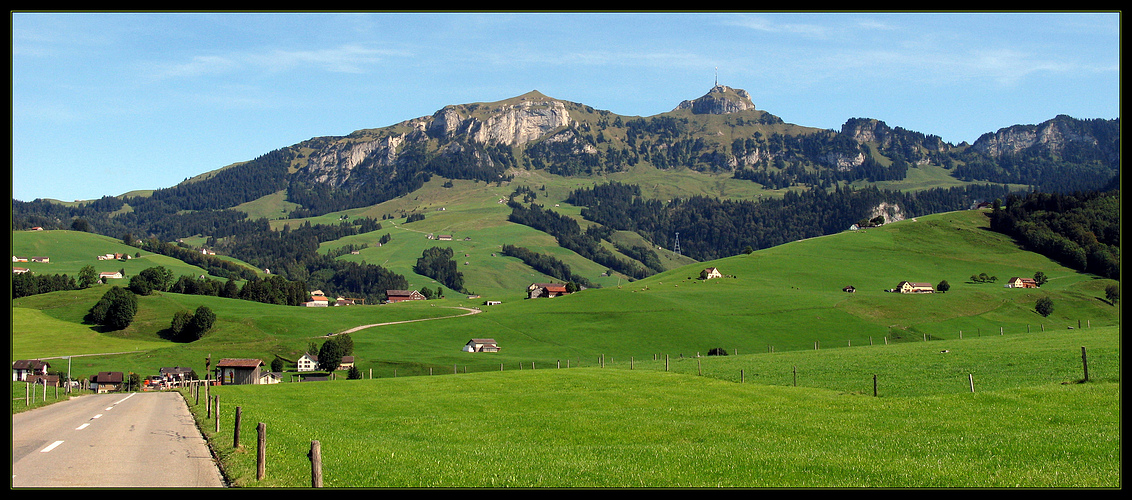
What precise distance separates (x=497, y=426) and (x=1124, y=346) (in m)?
28.0

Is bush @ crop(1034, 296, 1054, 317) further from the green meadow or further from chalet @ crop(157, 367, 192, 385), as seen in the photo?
chalet @ crop(157, 367, 192, 385)

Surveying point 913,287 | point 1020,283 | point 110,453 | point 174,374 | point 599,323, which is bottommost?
point 174,374

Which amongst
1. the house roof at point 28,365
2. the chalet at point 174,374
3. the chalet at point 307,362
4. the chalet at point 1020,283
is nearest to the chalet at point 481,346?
the chalet at point 307,362

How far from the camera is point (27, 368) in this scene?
118 meters

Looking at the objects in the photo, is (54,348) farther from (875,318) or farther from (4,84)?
(4,84)

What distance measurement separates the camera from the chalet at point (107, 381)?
112 meters

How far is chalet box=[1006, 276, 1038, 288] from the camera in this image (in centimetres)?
19025

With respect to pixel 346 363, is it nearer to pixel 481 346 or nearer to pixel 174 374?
pixel 481 346

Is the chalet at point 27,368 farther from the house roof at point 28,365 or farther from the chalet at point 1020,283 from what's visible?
the chalet at point 1020,283

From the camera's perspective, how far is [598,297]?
573ft

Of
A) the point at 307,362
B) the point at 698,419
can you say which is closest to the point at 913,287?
the point at 307,362

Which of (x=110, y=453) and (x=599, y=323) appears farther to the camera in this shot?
(x=599, y=323)

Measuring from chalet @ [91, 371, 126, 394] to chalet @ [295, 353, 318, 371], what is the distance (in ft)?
81.8

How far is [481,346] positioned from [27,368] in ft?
215
